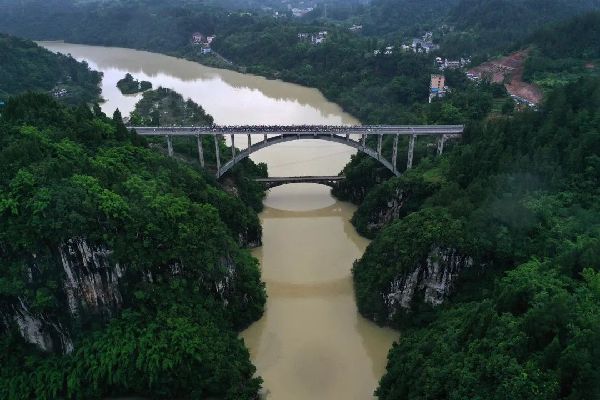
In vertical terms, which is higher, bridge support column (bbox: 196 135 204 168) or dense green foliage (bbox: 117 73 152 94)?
bridge support column (bbox: 196 135 204 168)

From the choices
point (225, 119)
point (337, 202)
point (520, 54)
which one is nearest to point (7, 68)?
point (225, 119)

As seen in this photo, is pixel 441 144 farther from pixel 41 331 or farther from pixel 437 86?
pixel 41 331

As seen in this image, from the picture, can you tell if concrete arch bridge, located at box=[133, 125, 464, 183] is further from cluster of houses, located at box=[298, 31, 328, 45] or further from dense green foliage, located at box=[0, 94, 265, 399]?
cluster of houses, located at box=[298, 31, 328, 45]

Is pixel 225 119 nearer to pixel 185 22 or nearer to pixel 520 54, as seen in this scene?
pixel 520 54

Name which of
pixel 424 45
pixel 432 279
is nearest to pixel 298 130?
pixel 432 279

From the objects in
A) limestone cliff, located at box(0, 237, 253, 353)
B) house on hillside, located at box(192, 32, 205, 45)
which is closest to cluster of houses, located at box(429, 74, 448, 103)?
limestone cliff, located at box(0, 237, 253, 353)
